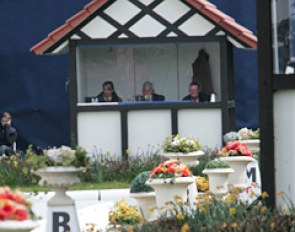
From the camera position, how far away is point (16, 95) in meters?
23.3

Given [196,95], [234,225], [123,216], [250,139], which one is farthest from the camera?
[196,95]

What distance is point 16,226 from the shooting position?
618cm

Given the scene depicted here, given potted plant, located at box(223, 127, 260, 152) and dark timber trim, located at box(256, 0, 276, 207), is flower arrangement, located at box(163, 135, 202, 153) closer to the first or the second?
potted plant, located at box(223, 127, 260, 152)

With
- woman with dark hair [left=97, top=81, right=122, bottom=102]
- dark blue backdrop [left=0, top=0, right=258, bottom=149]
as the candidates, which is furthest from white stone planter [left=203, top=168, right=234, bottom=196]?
dark blue backdrop [left=0, top=0, right=258, bottom=149]

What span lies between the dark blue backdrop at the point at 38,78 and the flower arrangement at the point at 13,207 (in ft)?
54.2

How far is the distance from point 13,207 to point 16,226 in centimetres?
12

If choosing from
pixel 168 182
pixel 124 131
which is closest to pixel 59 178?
pixel 168 182

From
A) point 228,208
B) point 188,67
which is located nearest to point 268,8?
point 228,208

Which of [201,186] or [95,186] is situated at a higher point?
[201,186]

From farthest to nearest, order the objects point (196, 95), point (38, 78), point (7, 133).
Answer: point (38, 78), point (7, 133), point (196, 95)

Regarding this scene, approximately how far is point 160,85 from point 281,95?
12350mm

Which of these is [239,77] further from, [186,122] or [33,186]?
[33,186]

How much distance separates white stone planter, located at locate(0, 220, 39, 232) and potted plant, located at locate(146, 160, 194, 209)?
13.4ft

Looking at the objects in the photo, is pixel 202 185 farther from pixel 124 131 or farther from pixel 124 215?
pixel 124 131
